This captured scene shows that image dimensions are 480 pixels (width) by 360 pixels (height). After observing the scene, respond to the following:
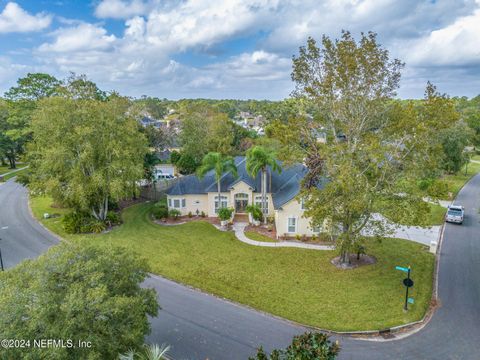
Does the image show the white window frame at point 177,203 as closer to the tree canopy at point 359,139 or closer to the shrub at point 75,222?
the shrub at point 75,222

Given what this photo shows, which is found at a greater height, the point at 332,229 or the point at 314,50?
the point at 314,50

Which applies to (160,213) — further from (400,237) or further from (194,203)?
(400,237)

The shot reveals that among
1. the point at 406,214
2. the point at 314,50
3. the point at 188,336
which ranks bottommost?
the point at 188,336

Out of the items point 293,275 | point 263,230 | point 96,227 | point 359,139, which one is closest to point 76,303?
point 293,275

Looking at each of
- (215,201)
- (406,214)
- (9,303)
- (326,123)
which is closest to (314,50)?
(326,123)

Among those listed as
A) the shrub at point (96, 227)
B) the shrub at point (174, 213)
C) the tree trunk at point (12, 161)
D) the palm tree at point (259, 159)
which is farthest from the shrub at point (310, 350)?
the tree trunk at point (12, 161)

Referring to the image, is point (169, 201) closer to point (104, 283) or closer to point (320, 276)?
point (320, 276)

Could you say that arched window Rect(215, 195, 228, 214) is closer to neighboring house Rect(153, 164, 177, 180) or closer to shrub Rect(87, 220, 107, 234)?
shrub Rect(87, 220, 107, 234)
